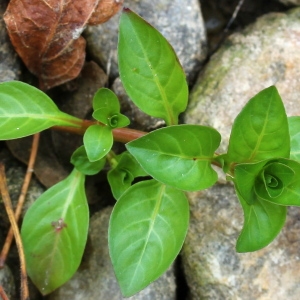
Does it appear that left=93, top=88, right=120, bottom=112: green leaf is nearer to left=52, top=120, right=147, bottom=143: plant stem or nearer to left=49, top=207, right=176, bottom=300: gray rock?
left=52, top=120, right=147, bottom=143: plant stem

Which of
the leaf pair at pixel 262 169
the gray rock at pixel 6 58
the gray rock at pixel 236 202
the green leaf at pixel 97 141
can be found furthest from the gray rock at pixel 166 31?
the leaf pair at pixel 262 169

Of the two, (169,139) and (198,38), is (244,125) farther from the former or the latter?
(198,38)

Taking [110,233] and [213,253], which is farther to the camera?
[213,253]

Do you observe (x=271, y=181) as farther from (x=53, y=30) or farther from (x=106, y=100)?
(x=53, y=30)

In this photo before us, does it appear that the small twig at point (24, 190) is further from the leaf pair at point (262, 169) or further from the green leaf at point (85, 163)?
the leaf pair at point (262, 169)

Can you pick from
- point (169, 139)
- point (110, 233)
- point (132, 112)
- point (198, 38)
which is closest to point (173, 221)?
point (110, 233)

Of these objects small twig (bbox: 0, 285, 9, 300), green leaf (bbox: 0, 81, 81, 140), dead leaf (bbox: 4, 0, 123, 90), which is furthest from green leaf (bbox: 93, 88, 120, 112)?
small twig (bbox: 0, 285, 9, 300)

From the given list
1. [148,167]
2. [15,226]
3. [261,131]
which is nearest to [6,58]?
[15,226]
